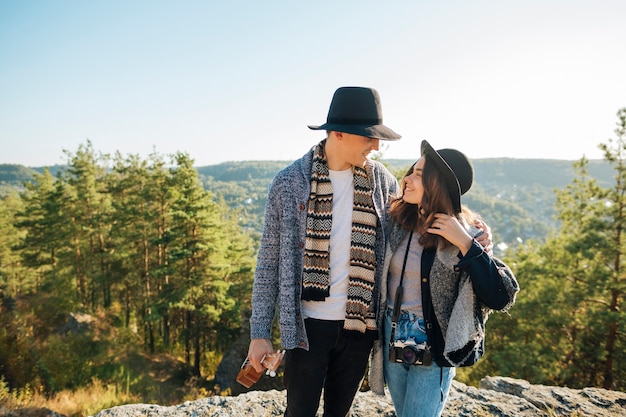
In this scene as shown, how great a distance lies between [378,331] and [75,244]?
2347 centimetres

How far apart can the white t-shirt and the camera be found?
312 mm

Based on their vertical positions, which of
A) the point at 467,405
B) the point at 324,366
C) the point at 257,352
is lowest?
the point at 467,405

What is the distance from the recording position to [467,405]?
323cm

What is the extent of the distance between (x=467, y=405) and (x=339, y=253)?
7.99 feet

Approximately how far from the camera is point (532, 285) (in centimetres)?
1298

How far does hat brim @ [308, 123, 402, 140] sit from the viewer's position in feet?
5.82

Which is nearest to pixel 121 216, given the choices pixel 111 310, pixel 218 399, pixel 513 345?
pixel 111 310

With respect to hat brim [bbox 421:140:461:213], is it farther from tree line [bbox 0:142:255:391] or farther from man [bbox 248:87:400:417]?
tree line [bbox 0:142:255:391]

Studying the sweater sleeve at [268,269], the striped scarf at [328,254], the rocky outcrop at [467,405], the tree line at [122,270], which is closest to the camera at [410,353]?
the striped scarf at [328,254]

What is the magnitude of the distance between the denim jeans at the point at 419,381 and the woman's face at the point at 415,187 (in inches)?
24.3

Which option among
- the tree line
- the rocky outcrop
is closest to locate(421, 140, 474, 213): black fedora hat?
the rocky outcrop

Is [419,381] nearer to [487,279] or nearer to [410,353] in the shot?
[410,353]

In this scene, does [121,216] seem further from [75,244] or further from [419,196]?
[419,196]

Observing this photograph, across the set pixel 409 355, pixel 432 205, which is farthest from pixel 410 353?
pixel 432 205
